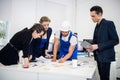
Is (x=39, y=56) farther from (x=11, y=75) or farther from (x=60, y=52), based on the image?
(x=11, y=75)

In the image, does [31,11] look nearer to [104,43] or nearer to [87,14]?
[87,14]

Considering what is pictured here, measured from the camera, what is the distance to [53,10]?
4758 millimetres

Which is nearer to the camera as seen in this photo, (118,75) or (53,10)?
(118,75)

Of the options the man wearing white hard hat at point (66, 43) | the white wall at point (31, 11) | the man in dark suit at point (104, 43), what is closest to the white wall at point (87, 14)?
the white wall at point (31, 11)

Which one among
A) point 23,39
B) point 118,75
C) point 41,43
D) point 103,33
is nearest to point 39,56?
point 41,43

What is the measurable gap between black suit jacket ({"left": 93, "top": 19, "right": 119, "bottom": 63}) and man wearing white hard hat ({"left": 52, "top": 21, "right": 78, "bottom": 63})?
59 centimetres

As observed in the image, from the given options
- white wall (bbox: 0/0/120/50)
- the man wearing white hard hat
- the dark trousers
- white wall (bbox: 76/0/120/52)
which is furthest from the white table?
white wall (bbox: 76/0/120/52)

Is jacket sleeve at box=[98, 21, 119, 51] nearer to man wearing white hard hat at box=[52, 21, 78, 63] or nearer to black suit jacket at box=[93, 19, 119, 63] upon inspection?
black suit jacket at box=[93, 19, 119, 63]

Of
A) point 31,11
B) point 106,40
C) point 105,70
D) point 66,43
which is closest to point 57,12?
point 31,11

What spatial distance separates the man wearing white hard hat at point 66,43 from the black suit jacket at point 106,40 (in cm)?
59

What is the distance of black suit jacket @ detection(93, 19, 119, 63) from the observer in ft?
7.17

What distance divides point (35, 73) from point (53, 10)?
2.91m

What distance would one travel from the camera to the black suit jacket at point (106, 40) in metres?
2.19

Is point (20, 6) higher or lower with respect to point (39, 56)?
higher
